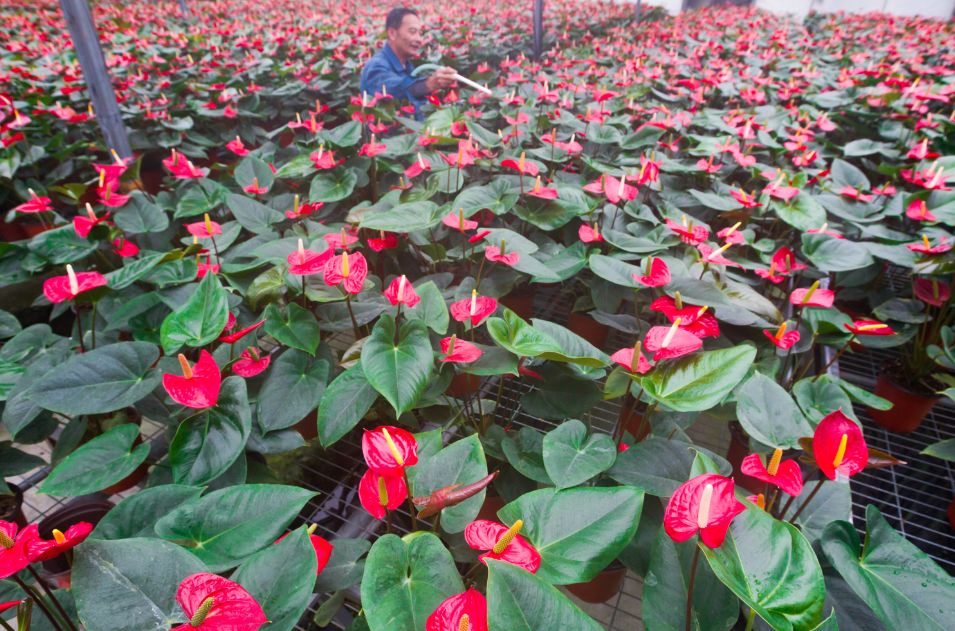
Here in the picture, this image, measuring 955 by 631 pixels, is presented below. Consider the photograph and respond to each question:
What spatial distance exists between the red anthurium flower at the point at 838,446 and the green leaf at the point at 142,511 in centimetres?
69

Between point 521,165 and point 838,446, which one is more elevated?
point 521,165

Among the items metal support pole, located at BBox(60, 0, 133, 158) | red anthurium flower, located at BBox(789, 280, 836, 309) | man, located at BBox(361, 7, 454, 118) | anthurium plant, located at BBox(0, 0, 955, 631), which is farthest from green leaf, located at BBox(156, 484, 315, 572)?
man, located at BBox(361, 7, 454, 118)

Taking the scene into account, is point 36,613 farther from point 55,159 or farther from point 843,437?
point 55,159

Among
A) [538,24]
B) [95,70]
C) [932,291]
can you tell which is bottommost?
[932,291]

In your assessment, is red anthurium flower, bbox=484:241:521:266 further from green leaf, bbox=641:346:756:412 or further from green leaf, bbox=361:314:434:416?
green leaf, bbox=641:346:756:412

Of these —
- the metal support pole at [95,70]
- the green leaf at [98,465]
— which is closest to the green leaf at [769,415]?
the green leaf at [98,465]

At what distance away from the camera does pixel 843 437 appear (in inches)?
19.9

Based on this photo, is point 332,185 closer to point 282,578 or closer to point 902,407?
point 282,578

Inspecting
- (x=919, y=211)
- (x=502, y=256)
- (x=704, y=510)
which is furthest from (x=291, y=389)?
(x=919, y=211)

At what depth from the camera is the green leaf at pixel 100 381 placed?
2.31 ft

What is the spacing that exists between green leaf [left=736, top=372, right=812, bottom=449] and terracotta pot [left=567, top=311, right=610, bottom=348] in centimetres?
60

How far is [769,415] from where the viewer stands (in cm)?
69

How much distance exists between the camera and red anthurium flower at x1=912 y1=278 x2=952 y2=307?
46.0 inches

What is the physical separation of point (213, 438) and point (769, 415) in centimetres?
75
